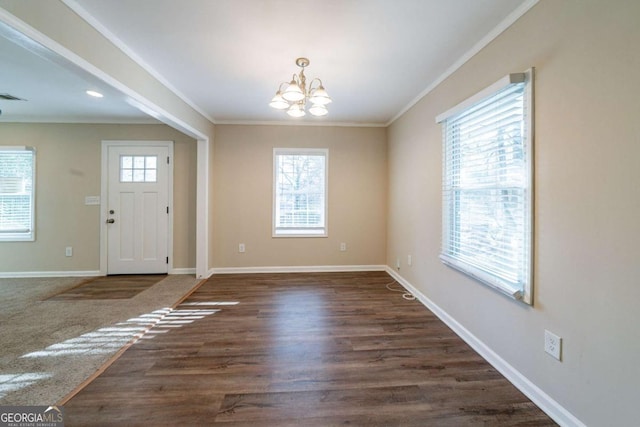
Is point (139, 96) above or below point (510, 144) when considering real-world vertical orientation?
above

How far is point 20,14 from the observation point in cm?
131

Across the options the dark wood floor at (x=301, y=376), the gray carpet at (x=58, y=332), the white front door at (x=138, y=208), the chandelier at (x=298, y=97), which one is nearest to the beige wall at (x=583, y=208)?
the dark wood floor at (x=301, y=376)

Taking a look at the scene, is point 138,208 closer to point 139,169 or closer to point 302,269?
point 139,169

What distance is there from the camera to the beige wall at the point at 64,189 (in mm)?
3855

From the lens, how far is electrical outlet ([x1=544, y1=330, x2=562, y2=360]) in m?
1.41

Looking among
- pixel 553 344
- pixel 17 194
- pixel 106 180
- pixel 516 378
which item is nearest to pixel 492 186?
pixel 553 344

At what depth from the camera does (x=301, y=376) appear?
1760mm

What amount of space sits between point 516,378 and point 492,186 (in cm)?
133

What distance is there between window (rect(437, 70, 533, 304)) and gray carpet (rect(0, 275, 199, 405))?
3002 mm

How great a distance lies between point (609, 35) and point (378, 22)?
4.10ft

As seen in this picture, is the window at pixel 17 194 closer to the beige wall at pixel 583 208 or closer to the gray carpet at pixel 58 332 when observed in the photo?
the gray carpet at pixel 58 332

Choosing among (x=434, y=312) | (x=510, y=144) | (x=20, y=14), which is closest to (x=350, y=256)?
(x=434, y=312)

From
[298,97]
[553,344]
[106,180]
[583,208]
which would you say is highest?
[298,97]

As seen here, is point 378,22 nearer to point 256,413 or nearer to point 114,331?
point 256,413
